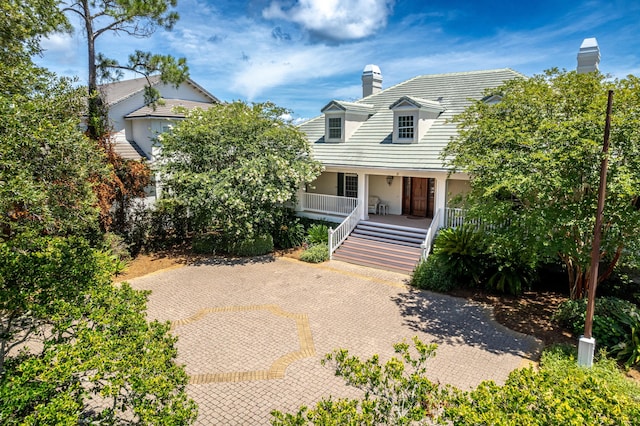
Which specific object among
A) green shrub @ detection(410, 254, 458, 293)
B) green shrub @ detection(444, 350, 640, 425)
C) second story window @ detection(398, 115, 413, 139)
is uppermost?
second story window @ detection(398, 115, 413, 139)

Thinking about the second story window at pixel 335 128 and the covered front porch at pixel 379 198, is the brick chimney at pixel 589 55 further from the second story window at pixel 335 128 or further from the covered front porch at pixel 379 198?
the second story window at pixel 335 128

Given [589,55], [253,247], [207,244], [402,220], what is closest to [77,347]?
[253,247]

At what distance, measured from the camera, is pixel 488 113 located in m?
12.2

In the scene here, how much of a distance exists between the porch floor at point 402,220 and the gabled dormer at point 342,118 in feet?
15.4

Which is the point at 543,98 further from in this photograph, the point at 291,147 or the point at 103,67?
the point at 103,67

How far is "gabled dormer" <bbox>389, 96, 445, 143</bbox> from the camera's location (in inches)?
727

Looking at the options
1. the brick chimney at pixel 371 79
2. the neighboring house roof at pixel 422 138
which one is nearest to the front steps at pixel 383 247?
the neighboring house roof at pixel 422 138

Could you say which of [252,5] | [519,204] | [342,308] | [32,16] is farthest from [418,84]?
[32,16]

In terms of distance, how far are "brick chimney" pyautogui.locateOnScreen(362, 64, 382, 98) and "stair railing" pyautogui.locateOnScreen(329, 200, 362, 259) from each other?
962 centimetres

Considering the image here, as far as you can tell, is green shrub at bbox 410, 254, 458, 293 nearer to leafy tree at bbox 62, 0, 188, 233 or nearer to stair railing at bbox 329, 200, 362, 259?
stair railing at bbox 329, 200, 362, 259

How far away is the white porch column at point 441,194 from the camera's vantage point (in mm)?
16609

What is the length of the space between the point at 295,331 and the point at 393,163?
9882mm

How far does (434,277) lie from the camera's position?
13.8 m

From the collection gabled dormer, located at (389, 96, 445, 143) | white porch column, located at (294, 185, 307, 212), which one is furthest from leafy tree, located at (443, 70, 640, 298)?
white porch column, located at (294, 185, 307, 212)
